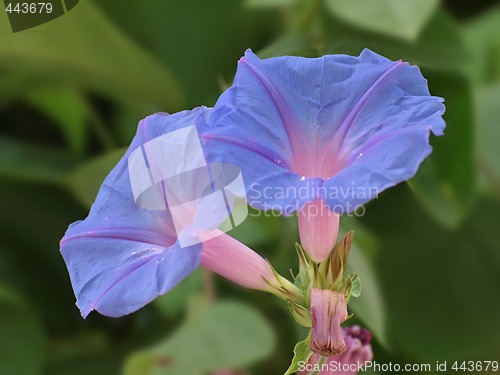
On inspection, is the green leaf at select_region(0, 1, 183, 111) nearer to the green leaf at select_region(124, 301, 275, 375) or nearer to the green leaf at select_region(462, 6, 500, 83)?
the green leaf at select_region(124, 301, 275, 375)

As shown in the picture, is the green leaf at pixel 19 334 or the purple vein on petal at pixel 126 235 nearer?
the purple vein on petal at pixel 126 235

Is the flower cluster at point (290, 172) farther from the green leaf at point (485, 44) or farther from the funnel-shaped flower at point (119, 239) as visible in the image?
the green leaf at point (485, 44)

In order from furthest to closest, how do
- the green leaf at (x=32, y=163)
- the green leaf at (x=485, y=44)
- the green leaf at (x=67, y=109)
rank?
1. the green leaf at (x=485, y=44)
2. the green leaf at (x=67, y=109)
3. the green leaf at (x=32, y=163)

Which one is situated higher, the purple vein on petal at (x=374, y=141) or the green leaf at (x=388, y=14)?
the purple vein on petal at (x=374, y=141)

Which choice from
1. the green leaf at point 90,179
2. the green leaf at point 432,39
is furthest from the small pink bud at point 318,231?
the green leaf at point 432,39
